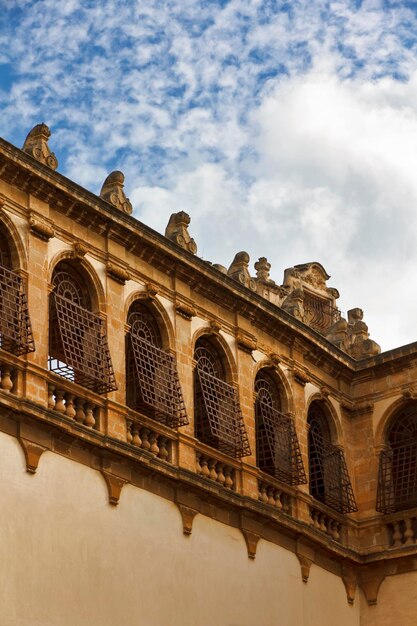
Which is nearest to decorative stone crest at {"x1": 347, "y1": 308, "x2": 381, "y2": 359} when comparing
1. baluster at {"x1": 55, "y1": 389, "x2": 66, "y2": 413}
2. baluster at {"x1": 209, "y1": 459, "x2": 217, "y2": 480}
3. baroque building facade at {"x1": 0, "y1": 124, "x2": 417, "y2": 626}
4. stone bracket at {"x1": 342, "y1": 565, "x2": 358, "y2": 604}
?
baroque building facade at {"x1": 0, "y1": 124, "x2": 417, "y2": 626}

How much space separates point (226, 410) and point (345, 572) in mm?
4531

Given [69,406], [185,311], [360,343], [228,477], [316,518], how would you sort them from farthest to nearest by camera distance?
[360,343] < [316,518] < [185,311] < [228,477] < [69,406]

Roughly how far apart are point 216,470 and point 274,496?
6.14 feet

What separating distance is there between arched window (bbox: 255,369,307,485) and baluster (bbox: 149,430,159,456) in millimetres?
3466

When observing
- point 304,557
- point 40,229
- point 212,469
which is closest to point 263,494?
point 304,557

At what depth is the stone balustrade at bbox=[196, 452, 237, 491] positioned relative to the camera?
1068 inches

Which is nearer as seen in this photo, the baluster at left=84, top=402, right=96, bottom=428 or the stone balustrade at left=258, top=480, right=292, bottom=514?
the baluster at left=84, top=402, right=96, bottom=428

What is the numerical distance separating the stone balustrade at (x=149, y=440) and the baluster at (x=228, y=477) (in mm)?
1603

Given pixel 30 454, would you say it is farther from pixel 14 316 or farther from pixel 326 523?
pixel 326 523

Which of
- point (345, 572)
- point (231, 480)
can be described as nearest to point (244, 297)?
point (231, 480)

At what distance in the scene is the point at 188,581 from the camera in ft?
84.5

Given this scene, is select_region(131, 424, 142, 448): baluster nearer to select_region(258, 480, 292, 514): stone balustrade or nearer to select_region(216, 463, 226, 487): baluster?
select_region(216, 463, 226, 487): baluster

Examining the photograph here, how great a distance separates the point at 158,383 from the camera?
1059 inches

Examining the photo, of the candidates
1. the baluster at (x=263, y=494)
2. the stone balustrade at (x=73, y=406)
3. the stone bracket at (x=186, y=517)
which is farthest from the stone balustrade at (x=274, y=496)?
the stone balustrade at (x=73, y=406)
